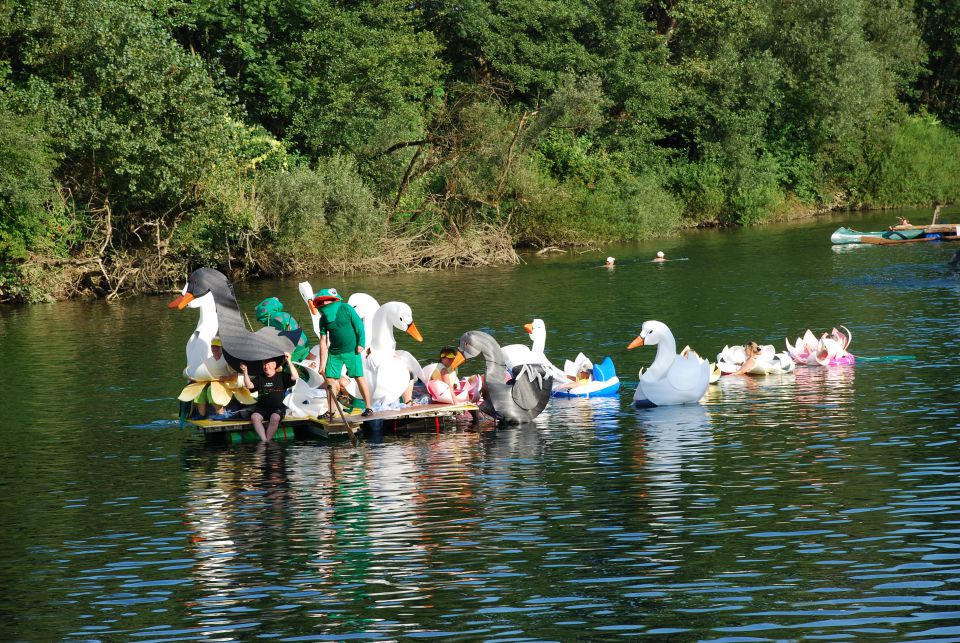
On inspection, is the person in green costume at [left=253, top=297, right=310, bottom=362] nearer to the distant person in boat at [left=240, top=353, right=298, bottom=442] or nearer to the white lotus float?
the white lotus float

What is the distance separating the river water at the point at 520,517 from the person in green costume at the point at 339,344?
1.01 meters

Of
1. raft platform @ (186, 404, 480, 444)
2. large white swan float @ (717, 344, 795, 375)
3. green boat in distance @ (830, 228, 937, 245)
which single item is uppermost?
green boat in distance @ (830, 228, 937, 245)

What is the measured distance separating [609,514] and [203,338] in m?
8.25

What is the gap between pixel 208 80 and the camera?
42.1 metres

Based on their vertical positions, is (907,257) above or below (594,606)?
above

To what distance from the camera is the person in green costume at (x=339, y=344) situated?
18234mm

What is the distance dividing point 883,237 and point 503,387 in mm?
35823

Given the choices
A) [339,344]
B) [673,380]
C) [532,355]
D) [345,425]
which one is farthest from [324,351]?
[673,380]

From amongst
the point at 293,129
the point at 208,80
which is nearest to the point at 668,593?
the point at 208,80

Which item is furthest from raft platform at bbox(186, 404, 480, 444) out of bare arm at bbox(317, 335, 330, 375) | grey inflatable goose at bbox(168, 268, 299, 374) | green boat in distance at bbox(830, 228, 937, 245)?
green boat in distance at bbox(830, 228, 937, 245)

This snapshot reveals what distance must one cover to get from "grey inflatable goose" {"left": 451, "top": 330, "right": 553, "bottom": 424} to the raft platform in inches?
14.4

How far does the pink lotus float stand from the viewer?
76.5 feet

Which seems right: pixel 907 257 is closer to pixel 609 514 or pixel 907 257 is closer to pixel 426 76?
pixel 426 76

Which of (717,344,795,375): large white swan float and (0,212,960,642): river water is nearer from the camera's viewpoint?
→ (0,212,960,642): river water
